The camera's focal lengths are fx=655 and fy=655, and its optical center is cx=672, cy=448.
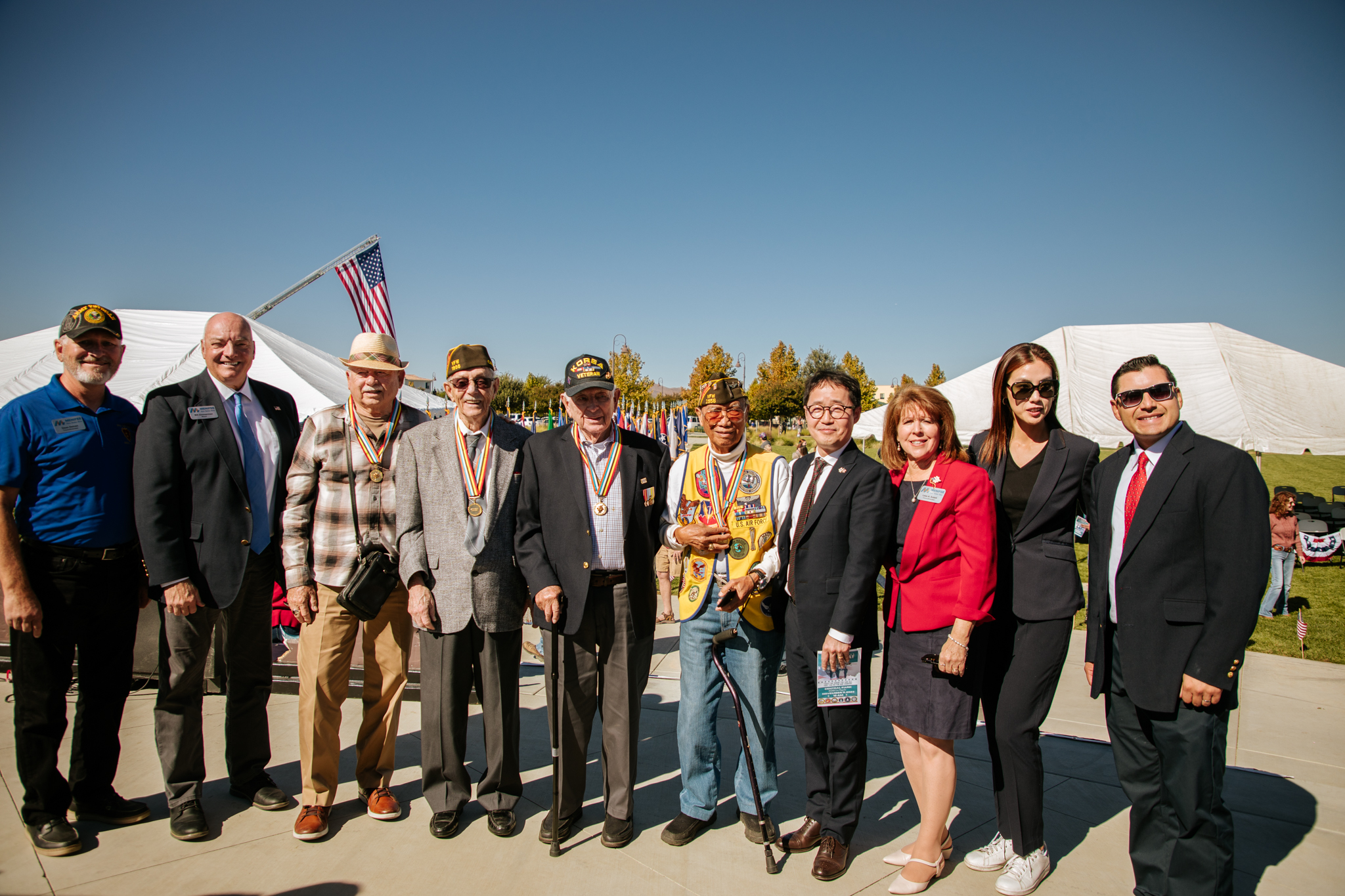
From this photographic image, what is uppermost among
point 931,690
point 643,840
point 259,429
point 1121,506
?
point 259,429

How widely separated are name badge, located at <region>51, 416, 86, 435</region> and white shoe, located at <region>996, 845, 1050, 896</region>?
482 cm

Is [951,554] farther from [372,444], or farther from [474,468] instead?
[372,444]

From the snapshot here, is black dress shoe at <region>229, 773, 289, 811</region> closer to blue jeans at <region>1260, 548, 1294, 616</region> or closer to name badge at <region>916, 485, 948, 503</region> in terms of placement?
name badge at <region>916, 485, 948, 503</region>

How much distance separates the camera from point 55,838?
3047mm

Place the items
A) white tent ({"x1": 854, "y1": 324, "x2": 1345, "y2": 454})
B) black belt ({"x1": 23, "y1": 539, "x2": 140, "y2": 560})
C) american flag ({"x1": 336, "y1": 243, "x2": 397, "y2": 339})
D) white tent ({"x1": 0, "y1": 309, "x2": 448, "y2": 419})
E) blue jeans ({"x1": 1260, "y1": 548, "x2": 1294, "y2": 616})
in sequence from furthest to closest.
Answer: white tent ({"x1": 854, "y1": 324, "x2": 1345, "y2": 454}), american flag ({"x1": 336, "y1": 243, "x2": 397, "y2": 339}), white tent ({"x1": 0, "y1": 309, "x2": 448, "y2": 419}), blue jeans ({"x1": 1260, "y1": 548, "x2": 1294, "y2": 616}), black belt ({"x1": 23, "y1": 539, "x2": 140, "y2": 560})

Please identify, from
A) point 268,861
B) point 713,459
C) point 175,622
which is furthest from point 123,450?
point 713,459

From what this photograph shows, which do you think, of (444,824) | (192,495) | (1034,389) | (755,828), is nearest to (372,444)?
(192,495)

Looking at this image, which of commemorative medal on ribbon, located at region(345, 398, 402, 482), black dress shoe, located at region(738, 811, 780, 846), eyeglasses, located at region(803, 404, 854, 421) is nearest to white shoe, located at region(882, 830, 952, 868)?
black dress shoe, located at region(738, 811, 780, 846)

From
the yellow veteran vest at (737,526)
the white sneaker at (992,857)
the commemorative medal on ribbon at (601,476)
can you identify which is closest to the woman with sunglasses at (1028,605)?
the white sneaker at (992,857)

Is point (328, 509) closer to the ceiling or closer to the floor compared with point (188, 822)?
closer to the ceiling

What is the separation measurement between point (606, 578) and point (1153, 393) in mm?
2537

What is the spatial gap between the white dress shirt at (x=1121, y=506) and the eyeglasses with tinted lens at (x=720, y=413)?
168 centimetres

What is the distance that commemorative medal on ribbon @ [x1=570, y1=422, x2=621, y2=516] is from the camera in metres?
3.31

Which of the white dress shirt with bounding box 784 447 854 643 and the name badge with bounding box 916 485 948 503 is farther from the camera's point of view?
the white dress shirt with bounding box 784 447 854 643
